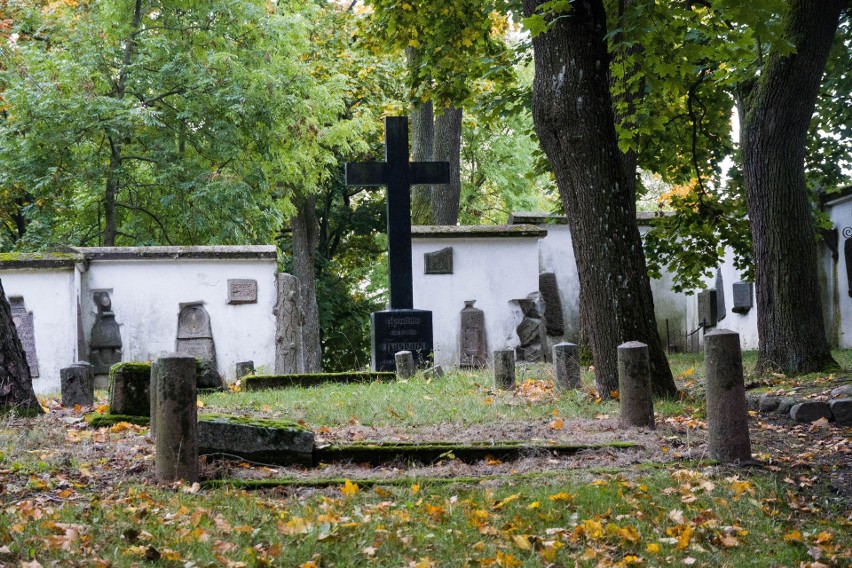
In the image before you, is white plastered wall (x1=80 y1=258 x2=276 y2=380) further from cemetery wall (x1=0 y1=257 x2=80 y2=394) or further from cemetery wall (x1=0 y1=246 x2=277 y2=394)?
cemetery wall (x1=0 y1=257 x2=80 y2=394)

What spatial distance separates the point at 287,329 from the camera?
17.4 meters

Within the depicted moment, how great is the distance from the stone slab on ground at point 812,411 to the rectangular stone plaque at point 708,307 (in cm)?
1210

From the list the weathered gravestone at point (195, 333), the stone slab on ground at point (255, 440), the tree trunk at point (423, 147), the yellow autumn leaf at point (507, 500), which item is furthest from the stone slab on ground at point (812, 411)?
the tree trunk at point (423, 147)

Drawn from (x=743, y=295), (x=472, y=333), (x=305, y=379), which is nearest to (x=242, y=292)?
(x=472, y=333)

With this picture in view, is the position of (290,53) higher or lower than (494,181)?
higher

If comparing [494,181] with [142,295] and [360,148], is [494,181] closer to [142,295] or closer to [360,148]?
[360,148]

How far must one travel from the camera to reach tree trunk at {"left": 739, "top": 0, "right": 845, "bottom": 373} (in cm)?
1079

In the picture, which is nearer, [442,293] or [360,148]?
[442,293]

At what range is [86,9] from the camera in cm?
2070

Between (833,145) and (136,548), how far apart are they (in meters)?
14.3

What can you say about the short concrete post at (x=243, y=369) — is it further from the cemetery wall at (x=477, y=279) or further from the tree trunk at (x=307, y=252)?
the tree trunk at (x=307, y=252)

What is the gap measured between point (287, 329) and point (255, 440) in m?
11.1

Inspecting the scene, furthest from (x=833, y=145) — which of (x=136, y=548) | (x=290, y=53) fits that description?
(x=136, y=548)

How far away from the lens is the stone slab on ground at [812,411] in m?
8.51
